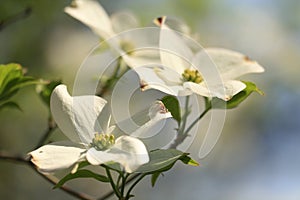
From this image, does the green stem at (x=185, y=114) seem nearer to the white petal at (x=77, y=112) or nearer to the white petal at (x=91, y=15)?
the white petal at (x=77, y=112)

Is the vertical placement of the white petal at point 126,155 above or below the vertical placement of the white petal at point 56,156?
above

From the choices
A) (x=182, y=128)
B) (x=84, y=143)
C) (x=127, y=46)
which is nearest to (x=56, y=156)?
(x=84, y=143)

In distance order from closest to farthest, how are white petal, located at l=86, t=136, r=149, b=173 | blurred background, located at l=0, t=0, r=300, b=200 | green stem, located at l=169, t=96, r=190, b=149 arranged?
white petal, located at l=86, t=136, r=149, b=173, green stem, located at l=169, t=96, r=190, b=149, blurred background, located at l=0, t=0, r=300, b=200

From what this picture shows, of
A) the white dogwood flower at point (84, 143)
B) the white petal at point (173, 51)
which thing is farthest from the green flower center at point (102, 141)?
the white petal at point (173, 51)

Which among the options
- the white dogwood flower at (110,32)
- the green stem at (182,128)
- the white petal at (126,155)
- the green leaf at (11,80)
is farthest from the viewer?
the white dogwood flower at (110,32)

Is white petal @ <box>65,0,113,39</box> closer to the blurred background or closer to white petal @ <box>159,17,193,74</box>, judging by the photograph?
white petal @ <box>159,17,193,74</box>

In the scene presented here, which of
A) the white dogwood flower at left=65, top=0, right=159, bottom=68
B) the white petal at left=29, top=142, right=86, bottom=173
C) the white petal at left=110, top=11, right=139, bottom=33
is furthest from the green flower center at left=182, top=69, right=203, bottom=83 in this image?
the white petal at left=110, top=11, right=139, bottom=33

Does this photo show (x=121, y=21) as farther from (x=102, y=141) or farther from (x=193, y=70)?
(x=102, y=141)
